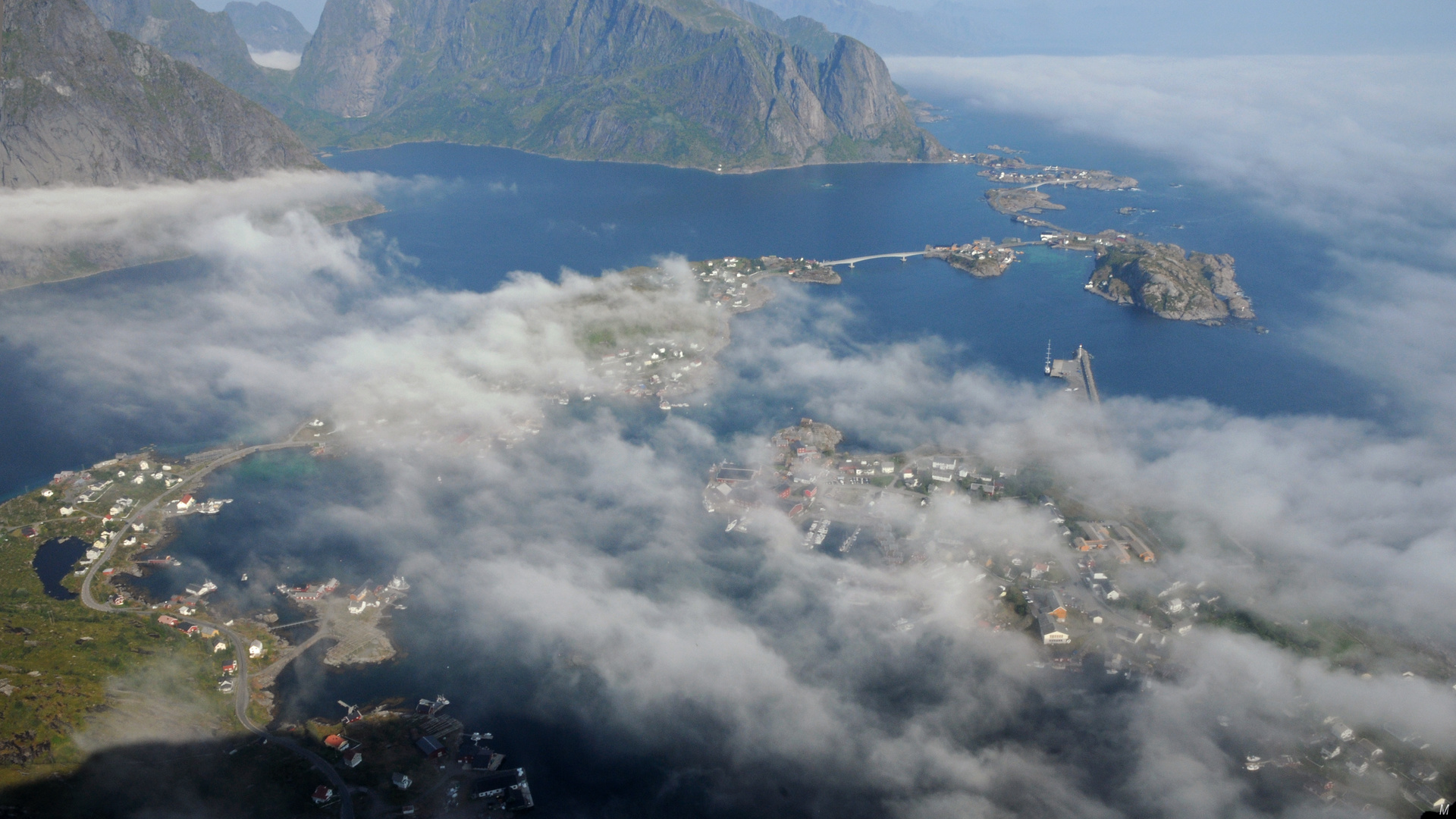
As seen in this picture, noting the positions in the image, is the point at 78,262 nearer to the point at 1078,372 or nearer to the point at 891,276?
the point at 891,276

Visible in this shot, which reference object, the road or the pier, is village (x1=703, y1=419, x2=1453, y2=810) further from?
the road

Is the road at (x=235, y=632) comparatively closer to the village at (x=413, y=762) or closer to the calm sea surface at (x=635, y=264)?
the village at (x=413, y=762)

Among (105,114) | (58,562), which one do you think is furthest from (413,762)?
(105,114)

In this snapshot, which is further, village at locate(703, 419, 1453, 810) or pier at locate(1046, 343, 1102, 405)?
pier at locate(1046, 343, 1102, 405)

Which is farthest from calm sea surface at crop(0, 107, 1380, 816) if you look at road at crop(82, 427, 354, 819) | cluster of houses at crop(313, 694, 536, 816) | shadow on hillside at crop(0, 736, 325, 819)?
shadow on hillside at crop(0, 736, 325, 819)

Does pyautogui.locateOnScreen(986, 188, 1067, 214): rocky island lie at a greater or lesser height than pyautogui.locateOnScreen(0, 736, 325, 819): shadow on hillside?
greater

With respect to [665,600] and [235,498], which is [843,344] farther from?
[235,498]

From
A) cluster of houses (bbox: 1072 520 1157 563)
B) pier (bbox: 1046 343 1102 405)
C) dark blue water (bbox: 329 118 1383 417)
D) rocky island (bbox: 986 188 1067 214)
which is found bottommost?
cluster of houses (bbox: 1072 520 1157 563)
